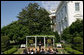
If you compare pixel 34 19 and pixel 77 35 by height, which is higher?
pixel 34 19

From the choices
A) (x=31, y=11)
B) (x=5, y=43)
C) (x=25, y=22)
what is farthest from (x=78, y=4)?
(x=5, y=43)

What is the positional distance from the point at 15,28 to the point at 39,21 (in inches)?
247

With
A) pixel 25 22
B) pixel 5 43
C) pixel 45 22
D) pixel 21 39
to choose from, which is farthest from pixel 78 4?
pixel 5 43

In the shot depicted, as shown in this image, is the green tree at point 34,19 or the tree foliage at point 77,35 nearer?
the tree foliage at point 77,35

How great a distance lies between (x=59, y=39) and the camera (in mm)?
31406

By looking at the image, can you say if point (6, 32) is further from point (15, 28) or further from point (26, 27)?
point (26, 27)

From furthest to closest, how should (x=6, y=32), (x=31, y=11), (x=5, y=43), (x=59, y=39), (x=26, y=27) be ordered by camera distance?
1. (x=59, y=39)
2. (x=31, y=11)
3. (x=26, y=27)
4. (x=6, y=32)
5. (x=5, y=43)

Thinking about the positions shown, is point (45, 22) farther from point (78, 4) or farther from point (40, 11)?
point (78, 4)

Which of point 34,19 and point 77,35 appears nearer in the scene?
point 77,35

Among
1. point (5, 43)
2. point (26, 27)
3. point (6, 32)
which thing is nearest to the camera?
point (5, 43)

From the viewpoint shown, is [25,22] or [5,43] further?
[25,22]

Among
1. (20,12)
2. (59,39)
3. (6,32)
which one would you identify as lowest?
(59,39)

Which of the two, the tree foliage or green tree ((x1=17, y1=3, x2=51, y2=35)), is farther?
green tree ((x1=17, y1=3, x2=51, y2=35))

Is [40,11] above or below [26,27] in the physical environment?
above
